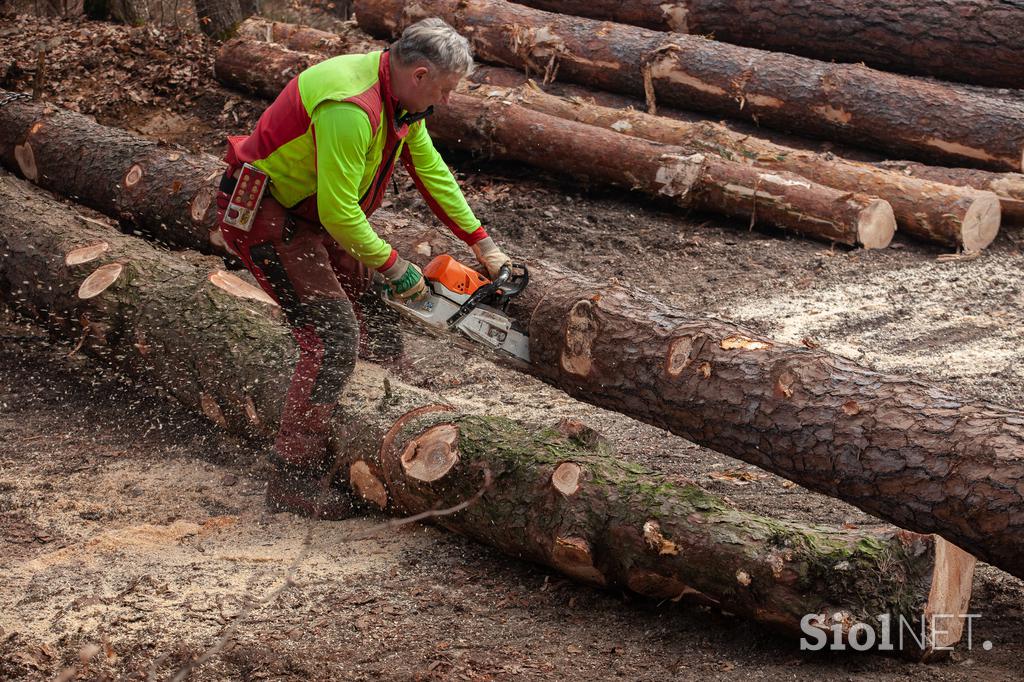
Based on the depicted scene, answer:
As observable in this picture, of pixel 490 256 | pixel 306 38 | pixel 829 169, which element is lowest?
pixel 490 256

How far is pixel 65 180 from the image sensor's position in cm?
616

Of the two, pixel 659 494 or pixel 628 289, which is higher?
pixel 628 289

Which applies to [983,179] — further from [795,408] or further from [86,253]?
[86,253]

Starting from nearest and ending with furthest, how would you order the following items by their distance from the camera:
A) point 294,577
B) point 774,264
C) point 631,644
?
point 631,644, point 294,577, point 774,264

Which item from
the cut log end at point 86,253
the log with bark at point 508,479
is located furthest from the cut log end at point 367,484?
the cut log end at point 86,253

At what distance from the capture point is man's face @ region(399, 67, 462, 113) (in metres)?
3.56

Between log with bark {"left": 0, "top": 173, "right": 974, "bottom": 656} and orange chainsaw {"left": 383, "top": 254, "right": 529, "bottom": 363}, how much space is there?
0.36 meters

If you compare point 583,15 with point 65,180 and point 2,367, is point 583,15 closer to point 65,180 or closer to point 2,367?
point 65,180

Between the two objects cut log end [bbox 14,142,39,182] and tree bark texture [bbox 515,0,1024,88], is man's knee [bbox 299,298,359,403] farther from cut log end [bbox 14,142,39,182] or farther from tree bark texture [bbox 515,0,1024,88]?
tree bark texture [bbox 515,0,1024,88]

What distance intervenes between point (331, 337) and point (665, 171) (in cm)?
375

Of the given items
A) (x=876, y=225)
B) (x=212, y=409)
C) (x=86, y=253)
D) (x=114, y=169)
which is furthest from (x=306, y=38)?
(x=212, y=409)

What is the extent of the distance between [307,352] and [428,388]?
1227 millimetres

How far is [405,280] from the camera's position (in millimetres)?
3803

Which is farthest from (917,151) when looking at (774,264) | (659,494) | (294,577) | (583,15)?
(294,577)
